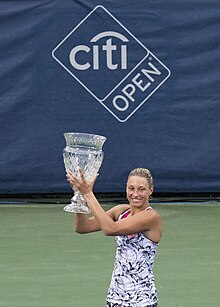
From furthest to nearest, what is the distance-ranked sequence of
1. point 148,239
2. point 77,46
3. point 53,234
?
1. point 77,46
2. point 53,234
3. point 148,239

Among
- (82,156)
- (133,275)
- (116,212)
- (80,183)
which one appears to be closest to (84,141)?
(82,156)

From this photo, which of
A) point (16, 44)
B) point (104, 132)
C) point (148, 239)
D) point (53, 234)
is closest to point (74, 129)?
point (104, 132)

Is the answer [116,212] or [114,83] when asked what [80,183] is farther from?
[114,83]

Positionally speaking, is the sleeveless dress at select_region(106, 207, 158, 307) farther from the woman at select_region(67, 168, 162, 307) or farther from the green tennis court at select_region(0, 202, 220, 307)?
the green tennis court at select_region(0, 202, 220, 307)

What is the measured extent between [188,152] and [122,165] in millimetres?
754

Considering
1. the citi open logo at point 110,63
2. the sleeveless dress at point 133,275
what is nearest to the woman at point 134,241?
the sleeveless dress at point 133,275

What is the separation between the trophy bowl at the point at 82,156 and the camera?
5.45m

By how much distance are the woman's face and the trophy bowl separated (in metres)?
0.35

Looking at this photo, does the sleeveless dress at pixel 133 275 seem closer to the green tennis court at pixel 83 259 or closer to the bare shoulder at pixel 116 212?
the bare shoulder at pixel 116 212

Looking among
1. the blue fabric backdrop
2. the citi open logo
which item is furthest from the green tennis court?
the citi open logo

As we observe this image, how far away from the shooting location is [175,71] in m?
12.4

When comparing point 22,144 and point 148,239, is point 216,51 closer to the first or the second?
point 22,144

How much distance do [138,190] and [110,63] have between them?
21.9ft

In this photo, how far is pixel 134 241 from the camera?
5.83 m
